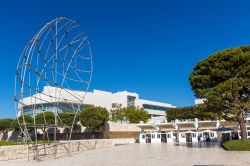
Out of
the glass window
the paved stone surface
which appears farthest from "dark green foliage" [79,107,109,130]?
the glass window

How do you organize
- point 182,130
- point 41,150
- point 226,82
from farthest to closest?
point 182,130 < point 226,82 < point 41,150

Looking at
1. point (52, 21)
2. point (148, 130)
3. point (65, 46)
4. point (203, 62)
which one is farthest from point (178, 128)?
point (52, 21)

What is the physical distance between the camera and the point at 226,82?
1200 inches

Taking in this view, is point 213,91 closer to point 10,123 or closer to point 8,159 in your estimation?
point 8,159

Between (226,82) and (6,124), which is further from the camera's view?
(6,124)

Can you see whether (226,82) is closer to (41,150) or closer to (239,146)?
(239,146)

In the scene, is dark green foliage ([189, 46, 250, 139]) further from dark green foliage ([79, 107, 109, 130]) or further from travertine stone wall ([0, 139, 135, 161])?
dark green foliage ([79, 107, 109, 130])

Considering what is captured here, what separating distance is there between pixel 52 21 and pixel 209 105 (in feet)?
59.1

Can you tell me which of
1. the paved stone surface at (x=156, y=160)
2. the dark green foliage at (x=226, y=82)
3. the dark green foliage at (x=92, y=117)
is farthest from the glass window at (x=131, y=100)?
the paved stone surface at (x=156, y=160)

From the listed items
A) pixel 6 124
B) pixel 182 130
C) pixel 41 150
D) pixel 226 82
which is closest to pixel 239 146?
pixel 226 82

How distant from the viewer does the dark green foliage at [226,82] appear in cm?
3059

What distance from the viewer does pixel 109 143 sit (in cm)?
4966

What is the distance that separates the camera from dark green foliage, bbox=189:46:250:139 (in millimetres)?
30594

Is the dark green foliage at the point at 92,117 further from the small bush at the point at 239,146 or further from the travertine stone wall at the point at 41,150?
the small bush at the point at 239,146
